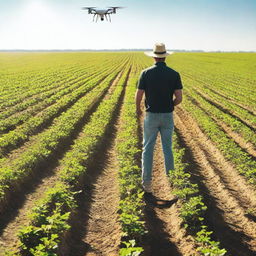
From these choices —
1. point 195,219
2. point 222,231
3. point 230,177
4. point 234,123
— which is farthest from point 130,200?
point 234,123

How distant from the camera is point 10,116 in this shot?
15406mm

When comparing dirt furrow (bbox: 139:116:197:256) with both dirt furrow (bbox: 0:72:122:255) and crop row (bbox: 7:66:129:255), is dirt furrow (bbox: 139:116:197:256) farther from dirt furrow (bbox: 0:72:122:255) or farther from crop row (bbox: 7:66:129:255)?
dirt furrow (bbox: 0:72:122:255)

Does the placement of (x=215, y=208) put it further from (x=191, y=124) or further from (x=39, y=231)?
(x=191, y=124)

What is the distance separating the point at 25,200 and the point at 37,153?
239 centimetres

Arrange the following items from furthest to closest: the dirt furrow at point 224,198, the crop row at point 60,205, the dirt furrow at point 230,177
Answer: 1. the dirt furrow at point 230,177
2. the dirt furrow at point 224,198
3. the crop row at point 60,205

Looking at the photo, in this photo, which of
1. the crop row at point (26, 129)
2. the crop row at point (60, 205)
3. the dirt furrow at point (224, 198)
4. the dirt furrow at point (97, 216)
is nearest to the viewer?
the crop row at point (60, 205)

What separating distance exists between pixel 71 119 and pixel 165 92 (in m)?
8.21

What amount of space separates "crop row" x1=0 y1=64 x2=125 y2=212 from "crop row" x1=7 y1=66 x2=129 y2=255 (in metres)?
0.69

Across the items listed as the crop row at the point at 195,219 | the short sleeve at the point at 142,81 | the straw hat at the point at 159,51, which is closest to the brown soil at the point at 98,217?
the crop row at the point at 195,219

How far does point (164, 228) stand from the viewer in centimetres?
570

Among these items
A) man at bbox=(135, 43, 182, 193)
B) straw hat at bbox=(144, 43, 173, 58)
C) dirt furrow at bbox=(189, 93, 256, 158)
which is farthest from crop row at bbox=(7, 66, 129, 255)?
dirt furrow at bbox=(189, 93, 256, 158)

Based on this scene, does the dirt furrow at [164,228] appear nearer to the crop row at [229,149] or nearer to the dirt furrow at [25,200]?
the crop row at [229,149]

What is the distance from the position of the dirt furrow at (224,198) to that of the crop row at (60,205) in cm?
263

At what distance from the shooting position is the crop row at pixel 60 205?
15.5ft
